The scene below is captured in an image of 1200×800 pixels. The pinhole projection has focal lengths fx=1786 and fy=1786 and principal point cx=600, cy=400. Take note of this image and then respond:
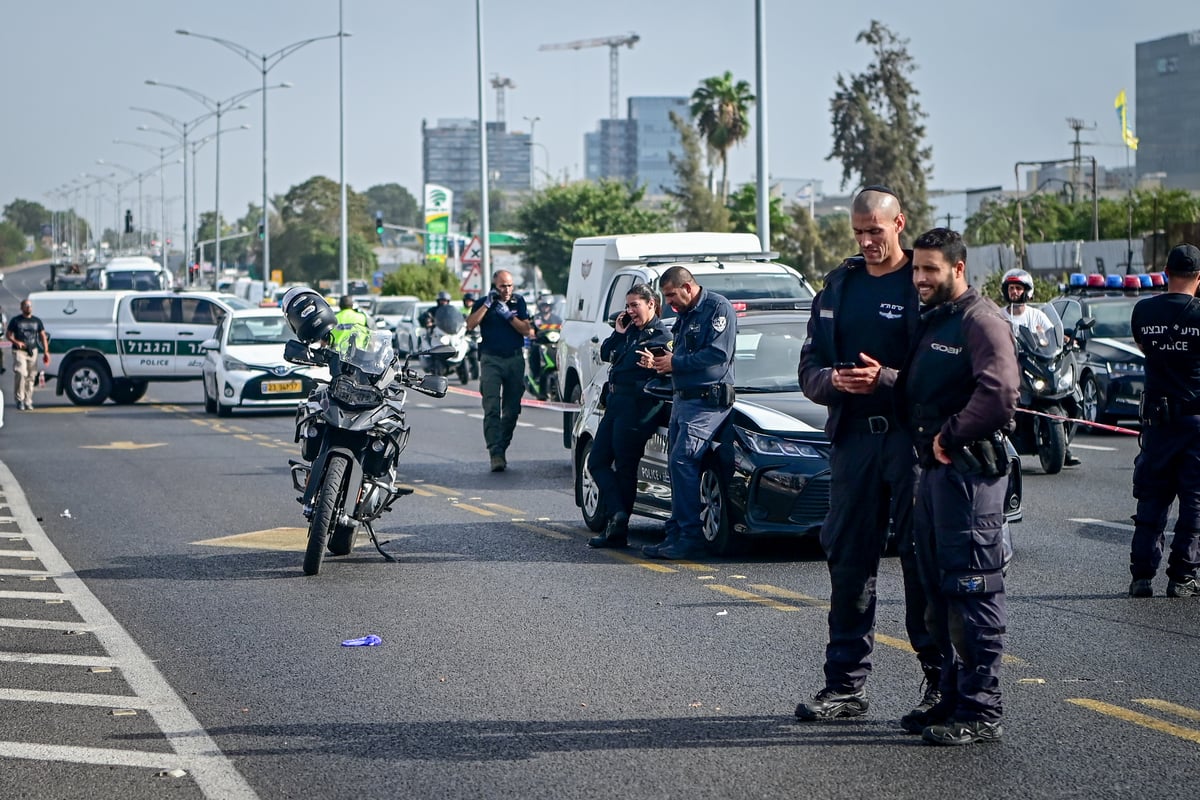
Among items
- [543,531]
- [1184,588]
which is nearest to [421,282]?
[543,531]

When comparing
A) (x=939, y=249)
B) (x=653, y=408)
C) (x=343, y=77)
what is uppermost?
(x=343, y=77)

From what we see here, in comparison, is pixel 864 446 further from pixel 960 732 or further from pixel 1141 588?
pixel 1141 588

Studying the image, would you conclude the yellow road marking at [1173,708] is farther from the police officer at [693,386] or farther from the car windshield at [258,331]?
the car windshield at [258,331]

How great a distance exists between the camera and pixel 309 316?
1164 cm

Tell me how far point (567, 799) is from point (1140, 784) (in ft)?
6.15

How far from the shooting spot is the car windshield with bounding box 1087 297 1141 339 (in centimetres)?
2233

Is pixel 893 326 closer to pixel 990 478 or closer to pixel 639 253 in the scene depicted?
pixel 990 478

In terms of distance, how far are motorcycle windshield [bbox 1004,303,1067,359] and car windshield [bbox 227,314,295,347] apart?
14175 mm

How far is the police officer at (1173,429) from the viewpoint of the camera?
31.7ft

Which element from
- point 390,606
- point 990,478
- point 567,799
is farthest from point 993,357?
point 390,606

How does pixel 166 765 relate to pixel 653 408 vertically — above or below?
below

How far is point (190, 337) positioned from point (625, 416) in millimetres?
20135

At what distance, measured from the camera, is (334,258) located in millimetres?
130875

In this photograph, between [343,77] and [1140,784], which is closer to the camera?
[1140,784]
